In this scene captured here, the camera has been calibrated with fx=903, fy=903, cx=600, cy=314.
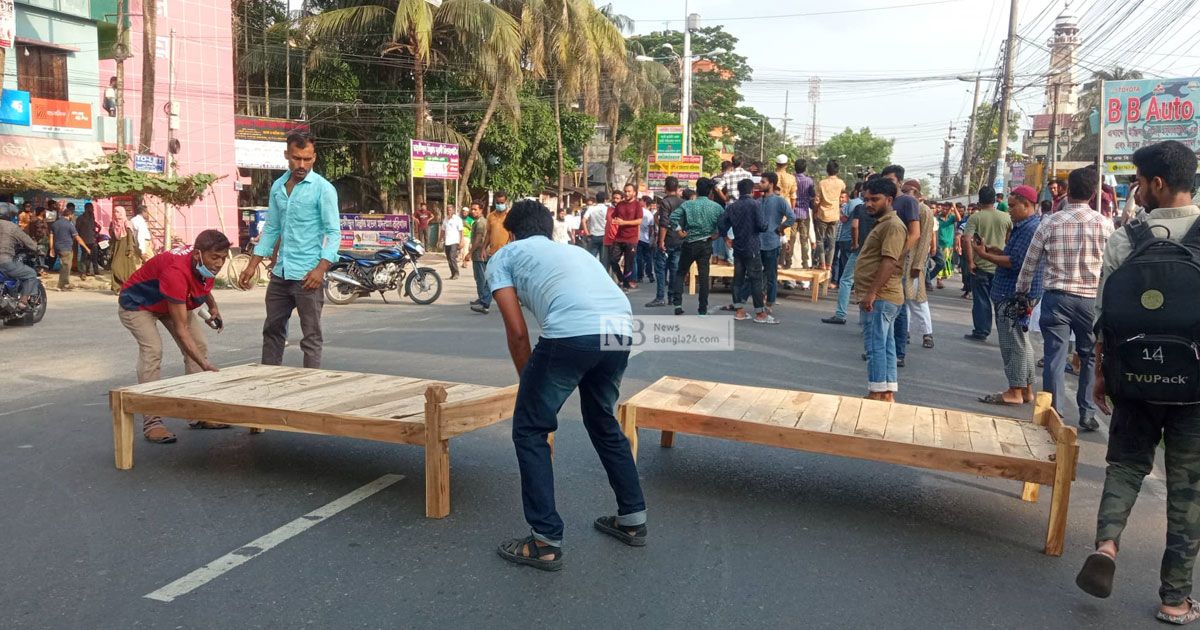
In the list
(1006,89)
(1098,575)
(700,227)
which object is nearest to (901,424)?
(1098,575)

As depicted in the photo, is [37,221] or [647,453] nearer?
[647,453]

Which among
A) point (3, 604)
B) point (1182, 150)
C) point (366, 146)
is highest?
point (366, 146)

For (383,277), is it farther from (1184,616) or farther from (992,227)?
(1184,616)

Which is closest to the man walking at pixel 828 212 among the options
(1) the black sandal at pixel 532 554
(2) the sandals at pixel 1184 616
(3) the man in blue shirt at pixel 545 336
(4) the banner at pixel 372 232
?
(4) the banner at pixel 372 232

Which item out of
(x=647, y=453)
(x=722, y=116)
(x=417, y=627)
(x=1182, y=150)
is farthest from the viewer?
(x=722, y=116)

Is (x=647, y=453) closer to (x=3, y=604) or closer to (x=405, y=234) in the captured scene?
(x=3, y=604)

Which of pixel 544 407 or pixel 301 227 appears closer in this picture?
pixel 544 407

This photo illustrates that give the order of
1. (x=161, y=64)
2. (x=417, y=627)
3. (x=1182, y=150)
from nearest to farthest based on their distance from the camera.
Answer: (x=417, y=627), (x=1182, y=150), (x=161, y=64)

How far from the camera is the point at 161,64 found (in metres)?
27.0

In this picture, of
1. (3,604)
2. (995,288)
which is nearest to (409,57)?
(995,288)

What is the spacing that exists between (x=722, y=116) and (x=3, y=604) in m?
61.3

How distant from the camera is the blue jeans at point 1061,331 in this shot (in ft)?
21.0

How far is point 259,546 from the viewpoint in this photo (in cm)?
407

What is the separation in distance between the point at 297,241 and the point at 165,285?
968mm
